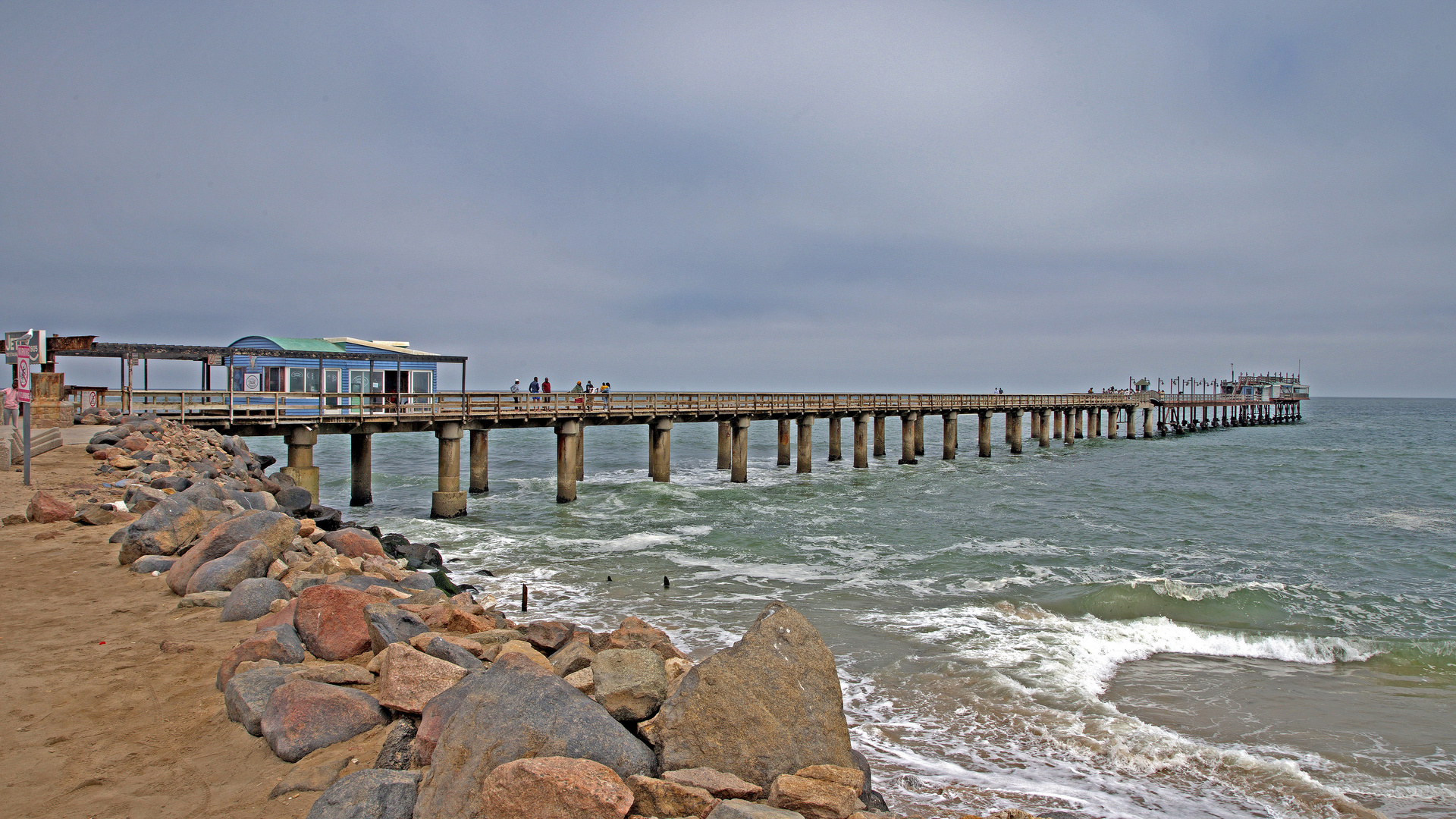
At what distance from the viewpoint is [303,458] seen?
23.0 meters

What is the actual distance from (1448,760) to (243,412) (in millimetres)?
28987

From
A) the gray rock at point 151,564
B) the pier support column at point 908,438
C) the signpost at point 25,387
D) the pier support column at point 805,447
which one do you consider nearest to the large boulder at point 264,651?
the gray rock at point 151,564

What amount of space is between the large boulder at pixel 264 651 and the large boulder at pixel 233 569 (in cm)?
223

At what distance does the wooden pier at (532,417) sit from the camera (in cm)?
2334

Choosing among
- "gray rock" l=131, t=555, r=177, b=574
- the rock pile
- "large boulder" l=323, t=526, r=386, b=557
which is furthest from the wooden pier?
the rock pile

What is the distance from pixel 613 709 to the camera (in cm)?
511

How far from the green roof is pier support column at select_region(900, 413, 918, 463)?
30.2m

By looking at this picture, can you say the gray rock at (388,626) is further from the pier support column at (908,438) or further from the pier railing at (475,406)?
the pier support column at (908,438)

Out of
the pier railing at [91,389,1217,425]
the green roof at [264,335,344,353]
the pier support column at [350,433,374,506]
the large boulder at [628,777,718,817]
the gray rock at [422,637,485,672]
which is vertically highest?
the green roof at [264,335,344,353]

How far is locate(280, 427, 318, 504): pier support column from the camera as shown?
22578mm

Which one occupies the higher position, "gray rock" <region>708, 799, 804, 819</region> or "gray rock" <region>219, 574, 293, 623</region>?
"gray rock" <region>219, 574, 293, 623</region>

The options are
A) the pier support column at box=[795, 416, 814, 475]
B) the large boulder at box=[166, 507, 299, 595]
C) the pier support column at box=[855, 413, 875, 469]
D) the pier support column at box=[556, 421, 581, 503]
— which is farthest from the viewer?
the pier support column at box=[855, 413, 875, 469]

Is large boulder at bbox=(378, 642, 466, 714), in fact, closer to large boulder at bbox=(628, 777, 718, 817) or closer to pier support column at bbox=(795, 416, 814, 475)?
large boulder at bbox=(628, 777, 718, 817)

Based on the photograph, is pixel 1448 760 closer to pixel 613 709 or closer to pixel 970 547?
pixel 613 709
